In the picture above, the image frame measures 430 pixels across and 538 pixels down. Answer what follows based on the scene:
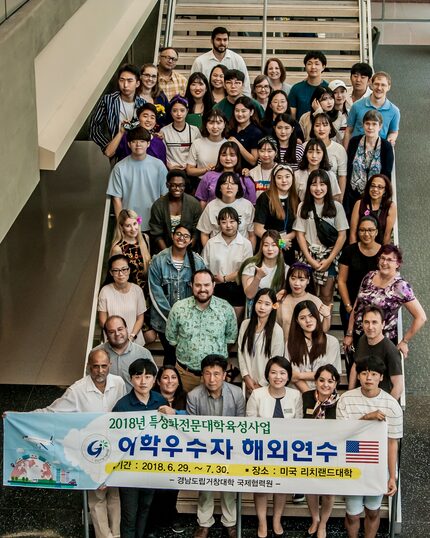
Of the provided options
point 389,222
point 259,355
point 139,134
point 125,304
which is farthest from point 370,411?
point 139,134

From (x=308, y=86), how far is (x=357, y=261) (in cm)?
297

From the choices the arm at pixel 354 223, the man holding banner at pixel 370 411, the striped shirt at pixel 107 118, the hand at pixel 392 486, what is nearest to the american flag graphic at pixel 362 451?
the man holding banner at pixel 370 411

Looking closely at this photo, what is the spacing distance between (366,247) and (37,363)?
13.8 ft

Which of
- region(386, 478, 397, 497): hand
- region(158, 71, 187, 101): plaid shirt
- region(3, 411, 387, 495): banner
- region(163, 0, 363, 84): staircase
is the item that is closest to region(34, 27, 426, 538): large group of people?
region(386, 478, 397, 497): hand

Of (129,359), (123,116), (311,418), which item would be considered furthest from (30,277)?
(311,418)

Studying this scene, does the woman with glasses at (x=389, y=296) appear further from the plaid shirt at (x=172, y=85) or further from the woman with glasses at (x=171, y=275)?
the plaid shirt at (x=172, y=85)

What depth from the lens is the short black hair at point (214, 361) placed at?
879cm

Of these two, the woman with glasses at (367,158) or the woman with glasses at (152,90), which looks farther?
the woman with glasses at (152,90)

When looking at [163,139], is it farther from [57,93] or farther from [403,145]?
[403,145]

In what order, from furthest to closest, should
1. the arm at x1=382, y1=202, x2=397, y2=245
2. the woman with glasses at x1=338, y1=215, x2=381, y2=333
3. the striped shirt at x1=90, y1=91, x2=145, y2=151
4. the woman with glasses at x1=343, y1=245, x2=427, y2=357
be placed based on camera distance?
the striped shirt at x1=90, y1=91, x2=145, y2=151, the arm at x1=382, y1=202, x2=397, y2=245, the woman with glasses at x1=338, y1=215, x2=381, y2=333, the woman with glasses at x1=343, y1=245, x2=427, y2=357

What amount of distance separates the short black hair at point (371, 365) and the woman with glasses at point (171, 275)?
1.82 metres

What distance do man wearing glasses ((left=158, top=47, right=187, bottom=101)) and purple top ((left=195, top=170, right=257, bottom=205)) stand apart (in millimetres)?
1967

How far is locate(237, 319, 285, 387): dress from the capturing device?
364 inches

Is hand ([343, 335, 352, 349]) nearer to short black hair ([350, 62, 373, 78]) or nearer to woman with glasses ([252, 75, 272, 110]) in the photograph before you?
woman with glasses ([252, 75, 272, 110])
